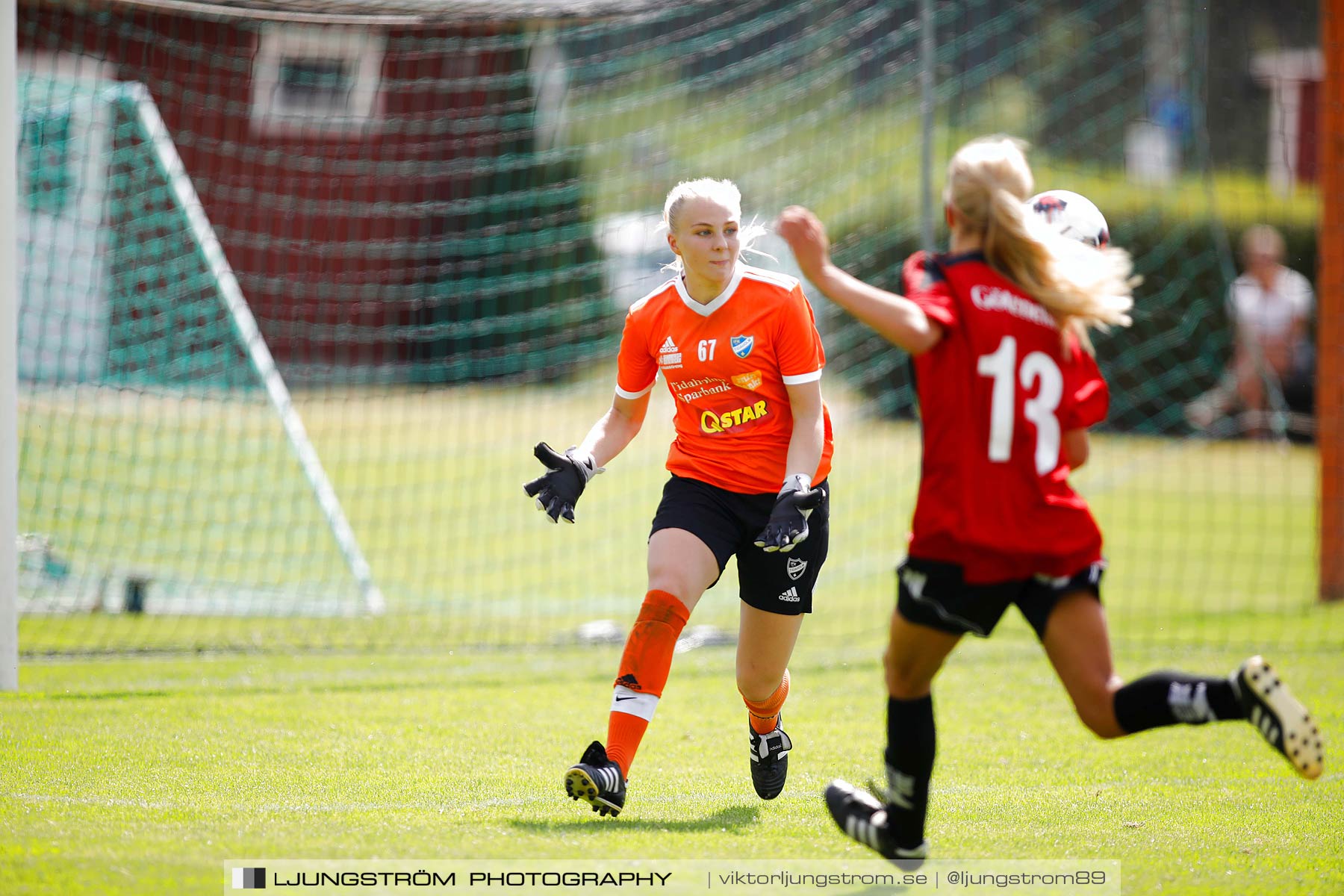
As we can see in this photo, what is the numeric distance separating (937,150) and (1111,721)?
14.0 metres

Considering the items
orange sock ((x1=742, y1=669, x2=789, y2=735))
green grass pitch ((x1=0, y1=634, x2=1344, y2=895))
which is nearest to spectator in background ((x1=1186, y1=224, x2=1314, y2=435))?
green grass pitch ((x1=0, y1=634, x2=1344, y2=895))

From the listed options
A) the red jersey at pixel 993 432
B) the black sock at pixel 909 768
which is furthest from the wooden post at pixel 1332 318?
the black sock at pixel 909 768

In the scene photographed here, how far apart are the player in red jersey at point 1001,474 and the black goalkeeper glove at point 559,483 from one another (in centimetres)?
132

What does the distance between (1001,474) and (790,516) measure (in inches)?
33.3

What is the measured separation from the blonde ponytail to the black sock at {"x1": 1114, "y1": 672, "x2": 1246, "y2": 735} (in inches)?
35.2

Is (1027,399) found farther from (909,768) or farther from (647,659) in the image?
(647,659)

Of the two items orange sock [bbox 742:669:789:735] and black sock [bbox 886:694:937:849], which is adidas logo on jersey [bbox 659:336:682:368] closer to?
orange sock [bbox 742:669:789:735]

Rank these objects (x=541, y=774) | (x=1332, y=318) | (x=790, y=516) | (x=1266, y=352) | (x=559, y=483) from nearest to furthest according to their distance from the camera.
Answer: (x=790, y=516) → (x=559, y=483) → (x=541, y=774) → (x=1332, y=318) → (x=1266, y=352)

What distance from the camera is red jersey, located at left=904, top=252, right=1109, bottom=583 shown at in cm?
347

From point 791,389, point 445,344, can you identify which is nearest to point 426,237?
point 445,344

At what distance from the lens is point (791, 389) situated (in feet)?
14.8

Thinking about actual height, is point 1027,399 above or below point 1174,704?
above

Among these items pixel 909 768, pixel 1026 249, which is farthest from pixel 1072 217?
pixel 909 768

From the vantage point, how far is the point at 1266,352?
17125mm
